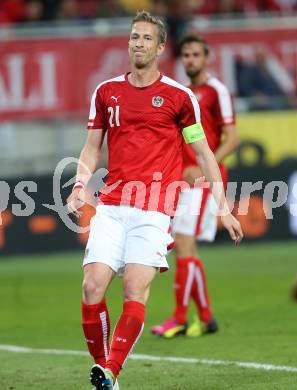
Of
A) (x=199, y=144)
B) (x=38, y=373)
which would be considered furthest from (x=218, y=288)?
(x=199, y=144)

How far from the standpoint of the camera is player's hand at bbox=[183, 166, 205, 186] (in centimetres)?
1005

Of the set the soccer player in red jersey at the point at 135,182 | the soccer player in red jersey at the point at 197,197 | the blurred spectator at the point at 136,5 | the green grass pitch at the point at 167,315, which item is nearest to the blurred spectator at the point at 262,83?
the green grass pitch at the point at 167,315

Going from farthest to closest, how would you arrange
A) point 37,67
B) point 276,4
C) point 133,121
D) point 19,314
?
point 276,4
point 37,67
point 19,314
point 133,121

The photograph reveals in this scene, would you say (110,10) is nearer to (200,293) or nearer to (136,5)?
(136,5)

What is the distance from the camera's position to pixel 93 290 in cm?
707

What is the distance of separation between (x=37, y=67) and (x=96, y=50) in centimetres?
100

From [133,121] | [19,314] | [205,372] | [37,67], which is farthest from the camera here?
[37,67]

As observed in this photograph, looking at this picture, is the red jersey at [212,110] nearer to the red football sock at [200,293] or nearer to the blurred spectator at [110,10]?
the red football sock at [200,293]

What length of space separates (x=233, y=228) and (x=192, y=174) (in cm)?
291

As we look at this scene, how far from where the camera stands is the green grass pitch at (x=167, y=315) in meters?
7.93

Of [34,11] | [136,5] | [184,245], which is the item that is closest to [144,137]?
[184,245]

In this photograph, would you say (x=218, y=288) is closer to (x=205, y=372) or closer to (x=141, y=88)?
(x=205, y=372)

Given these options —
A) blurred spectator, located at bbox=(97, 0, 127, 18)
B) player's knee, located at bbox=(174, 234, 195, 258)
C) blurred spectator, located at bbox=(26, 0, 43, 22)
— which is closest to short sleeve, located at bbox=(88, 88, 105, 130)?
player's knee, located at bbox=(174, 234, 195, 258)

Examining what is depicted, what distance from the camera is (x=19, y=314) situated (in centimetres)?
1195
